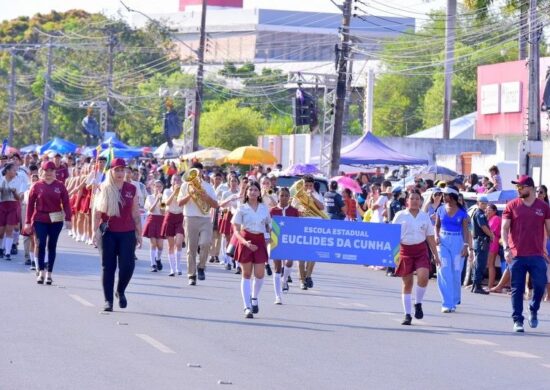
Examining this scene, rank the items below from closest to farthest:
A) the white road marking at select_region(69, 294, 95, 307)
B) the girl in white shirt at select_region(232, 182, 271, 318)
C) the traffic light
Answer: the girl in white shirt at select_region(232, 182, 271, 318), the white road marking at select_region(69, 294, 95, 307), the traffic light

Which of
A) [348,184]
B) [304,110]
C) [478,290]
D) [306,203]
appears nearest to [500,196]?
[478,290]

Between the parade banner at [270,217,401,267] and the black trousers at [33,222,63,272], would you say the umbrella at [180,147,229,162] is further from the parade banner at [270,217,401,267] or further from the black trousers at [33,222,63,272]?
the black trousers at [33,222,63,272]

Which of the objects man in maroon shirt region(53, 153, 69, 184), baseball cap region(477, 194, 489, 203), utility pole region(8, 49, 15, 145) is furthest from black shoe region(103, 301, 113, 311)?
utility pole region(8, 49, 15, 145)

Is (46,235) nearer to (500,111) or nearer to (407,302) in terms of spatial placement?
(407,302)

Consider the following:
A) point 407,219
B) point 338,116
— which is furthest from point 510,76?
point 407,219

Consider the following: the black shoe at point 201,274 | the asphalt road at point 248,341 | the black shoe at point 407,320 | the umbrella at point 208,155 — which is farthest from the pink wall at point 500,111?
the black shoe at point 407,320

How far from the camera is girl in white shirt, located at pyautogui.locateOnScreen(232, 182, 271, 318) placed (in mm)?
17953

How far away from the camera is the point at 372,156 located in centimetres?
4169

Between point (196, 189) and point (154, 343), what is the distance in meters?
8.27

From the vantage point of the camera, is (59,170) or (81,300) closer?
(81,300)

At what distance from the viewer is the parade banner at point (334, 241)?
68.9 ft

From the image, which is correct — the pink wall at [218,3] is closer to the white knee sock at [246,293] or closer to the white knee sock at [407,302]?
the white knee sock at [246,293]

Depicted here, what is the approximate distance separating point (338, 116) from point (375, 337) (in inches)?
1006

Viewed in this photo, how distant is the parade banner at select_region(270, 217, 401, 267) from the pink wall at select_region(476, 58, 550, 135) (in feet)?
82.0
